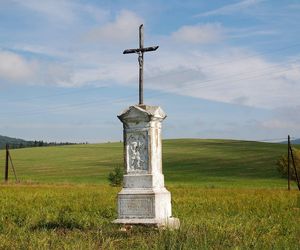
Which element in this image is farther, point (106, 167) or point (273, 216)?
point (106, 167)

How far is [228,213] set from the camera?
16812 millimetres

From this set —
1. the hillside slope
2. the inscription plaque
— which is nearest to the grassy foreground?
the inscription plaque

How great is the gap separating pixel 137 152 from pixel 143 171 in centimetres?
50

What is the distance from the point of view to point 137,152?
13250 millimetres

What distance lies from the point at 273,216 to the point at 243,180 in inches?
1781

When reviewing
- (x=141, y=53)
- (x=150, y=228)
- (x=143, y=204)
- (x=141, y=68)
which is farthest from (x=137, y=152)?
(x=141, y=53)

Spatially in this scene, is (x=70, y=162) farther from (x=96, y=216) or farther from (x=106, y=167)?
(x=96, y=216)

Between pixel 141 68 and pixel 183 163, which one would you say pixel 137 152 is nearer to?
pixel 141 68

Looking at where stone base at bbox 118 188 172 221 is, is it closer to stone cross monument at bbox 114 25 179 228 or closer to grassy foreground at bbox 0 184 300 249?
stone cross monument at bbox 114 25 179 228

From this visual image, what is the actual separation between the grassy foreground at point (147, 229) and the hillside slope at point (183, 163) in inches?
1382

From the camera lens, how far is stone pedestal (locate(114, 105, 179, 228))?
12742 millimetres

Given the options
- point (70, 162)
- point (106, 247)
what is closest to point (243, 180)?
point (70, 162)

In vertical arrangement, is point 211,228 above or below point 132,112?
below

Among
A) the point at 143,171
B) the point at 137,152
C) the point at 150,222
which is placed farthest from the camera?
the point at 137,152
